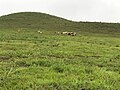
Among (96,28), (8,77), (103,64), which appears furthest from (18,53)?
(96,28)

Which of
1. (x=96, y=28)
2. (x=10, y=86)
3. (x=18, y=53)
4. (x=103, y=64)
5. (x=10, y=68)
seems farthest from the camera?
(x=96, y=28)

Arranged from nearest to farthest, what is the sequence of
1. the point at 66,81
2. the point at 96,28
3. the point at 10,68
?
the point at 66,81 < the point at 10,68 < the point at 96,28

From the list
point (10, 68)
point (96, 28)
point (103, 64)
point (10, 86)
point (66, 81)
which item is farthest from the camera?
point (96, 28)

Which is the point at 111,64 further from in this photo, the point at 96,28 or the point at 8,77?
the point at 96,28

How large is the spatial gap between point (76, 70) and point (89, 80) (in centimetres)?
199

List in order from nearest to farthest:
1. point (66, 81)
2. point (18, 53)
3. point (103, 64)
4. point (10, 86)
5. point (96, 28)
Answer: point (10, 86) → point (66, 81) → point (103, 64) → point (18, 53) → point (96, 28)

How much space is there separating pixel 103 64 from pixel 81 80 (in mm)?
5858

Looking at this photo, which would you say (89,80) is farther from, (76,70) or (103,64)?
(103,64)

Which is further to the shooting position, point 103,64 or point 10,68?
point 103,64

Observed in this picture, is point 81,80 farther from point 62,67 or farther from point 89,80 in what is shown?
point 62,67

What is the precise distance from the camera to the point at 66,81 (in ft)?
48.2

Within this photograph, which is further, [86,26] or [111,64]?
[86,26]

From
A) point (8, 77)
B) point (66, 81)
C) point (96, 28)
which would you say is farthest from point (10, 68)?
point (96, 28)

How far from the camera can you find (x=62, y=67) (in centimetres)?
1758
